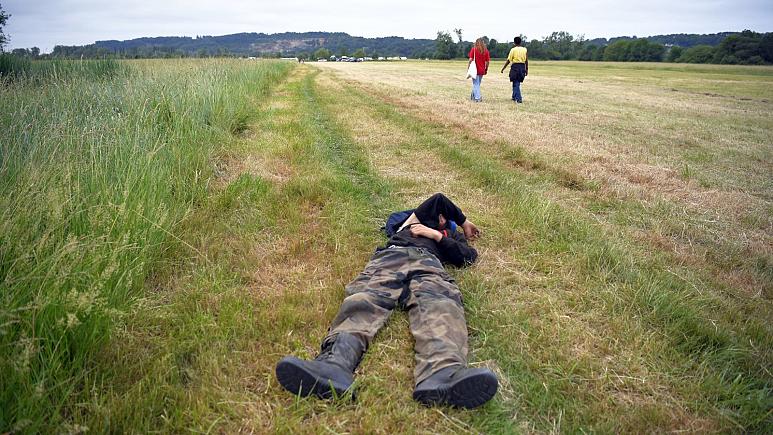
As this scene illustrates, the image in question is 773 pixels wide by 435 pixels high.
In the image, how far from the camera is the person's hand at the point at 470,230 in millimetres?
4047

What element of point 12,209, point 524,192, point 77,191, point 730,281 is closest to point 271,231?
point 77,191

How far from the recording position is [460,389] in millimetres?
2145

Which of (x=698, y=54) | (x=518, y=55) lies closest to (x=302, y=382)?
(x=518, y=55)

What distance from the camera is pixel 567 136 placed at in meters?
8.84

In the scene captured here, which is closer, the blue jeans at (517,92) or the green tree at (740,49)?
the blue jeans at (517,92)

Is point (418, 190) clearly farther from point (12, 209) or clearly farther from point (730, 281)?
point (12, 209)

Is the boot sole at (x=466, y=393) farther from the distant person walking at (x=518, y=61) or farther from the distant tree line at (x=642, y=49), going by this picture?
the distant tree line at (x=642, y=49)

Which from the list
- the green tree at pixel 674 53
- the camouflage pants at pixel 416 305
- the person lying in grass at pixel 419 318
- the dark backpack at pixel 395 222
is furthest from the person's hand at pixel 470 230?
the green tree at pixel 674 53

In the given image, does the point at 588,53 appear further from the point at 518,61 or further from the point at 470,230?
the point at 470,230

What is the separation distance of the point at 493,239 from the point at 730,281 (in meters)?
1.83

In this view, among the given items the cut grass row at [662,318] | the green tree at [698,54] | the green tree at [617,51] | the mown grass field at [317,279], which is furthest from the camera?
the green tree at [617,51]

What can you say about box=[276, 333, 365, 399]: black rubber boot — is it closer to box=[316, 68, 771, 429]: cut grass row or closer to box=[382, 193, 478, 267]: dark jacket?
box=[316, 68, 771, 429]: cut grass row

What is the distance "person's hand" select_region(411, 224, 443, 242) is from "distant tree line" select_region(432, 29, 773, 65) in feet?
108

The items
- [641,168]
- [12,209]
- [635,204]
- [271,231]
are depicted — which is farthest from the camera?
[641,168]
